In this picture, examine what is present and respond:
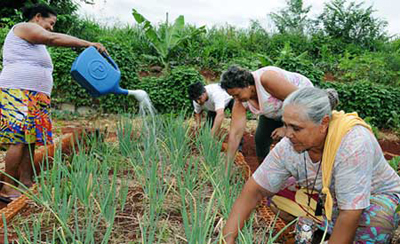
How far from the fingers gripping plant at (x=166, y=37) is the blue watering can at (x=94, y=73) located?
5.39 m

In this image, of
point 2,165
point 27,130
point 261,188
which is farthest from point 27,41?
point 261,188

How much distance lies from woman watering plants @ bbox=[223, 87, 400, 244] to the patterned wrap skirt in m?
1.51

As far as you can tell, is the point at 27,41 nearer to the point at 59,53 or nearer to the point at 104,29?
the point at 59,53

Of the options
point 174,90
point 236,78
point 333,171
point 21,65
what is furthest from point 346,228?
point 174,90

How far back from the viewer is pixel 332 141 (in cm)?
162

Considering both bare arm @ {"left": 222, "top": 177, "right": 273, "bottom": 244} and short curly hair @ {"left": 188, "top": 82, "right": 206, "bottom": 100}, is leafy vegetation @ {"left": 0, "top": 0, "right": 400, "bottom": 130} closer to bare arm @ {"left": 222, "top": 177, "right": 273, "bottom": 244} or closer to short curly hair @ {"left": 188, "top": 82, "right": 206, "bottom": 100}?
short curly hair @ {"left": 188, "top": 82, "right": 206, "bottom": 100}

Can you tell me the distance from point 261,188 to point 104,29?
27.9 ft

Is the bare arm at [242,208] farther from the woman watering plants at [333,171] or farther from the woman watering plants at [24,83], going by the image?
the woman watering plants at [24,83]

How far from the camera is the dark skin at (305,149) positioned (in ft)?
5.08

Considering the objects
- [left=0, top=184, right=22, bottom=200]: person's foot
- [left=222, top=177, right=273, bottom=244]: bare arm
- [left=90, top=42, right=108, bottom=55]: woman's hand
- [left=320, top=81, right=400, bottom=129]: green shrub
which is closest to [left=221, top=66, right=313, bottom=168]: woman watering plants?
[left=222, top=177, right=273, bottom=244]: bare arm

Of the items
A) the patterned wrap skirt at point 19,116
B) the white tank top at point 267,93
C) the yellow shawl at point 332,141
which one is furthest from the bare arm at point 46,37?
the yellow shawl at point 332,141

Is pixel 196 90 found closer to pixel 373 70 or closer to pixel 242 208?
pixel 242 208

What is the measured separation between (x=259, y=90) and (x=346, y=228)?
126 cm

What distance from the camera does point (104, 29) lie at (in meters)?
9.55
